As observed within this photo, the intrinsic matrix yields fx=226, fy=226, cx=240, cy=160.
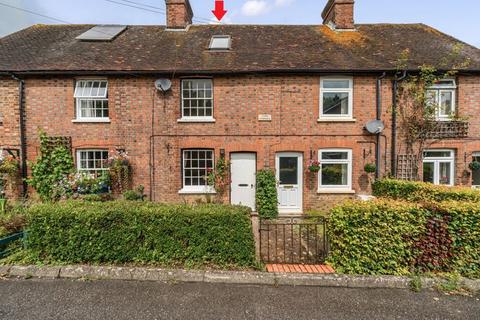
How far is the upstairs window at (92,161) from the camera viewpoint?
342 inches

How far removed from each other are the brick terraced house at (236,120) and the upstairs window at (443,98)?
0.14 feet

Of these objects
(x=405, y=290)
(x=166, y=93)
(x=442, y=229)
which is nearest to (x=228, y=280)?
(x=405, y=290)

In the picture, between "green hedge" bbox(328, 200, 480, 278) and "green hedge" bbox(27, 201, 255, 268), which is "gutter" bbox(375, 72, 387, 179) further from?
"green hedge" bbox(27, 201, 255, 268)

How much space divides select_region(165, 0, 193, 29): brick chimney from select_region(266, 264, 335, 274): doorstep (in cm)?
1195

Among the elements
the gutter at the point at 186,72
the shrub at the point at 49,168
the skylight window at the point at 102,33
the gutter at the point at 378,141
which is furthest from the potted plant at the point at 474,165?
the skylight window at the point at 102,33

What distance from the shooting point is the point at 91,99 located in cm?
873

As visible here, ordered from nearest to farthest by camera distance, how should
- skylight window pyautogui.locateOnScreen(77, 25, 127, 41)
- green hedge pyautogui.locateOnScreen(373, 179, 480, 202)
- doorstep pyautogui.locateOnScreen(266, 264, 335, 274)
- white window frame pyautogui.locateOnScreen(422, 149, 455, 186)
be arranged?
1. doorstep pyautogui.locateOnScreen(266, 264, 335, 274)
2. green hedge pyautogui.locateOnScreen(373, 179, 480, 202)
3. white window frame pyautogui.locateOnScreen(422, 149, 455, 186)
4. skylight window pyautogui.locateOnScreen(77, 25, 127, 41)

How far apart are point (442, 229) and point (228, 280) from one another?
3808 mm

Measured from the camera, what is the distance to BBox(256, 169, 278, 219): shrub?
8281mm

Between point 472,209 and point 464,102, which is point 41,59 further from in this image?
point 464,102

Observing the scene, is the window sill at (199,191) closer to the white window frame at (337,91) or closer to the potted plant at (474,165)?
the white window frame at (337,91)

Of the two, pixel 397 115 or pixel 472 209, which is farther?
pixel 397 115

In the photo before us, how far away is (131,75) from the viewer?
340 inches

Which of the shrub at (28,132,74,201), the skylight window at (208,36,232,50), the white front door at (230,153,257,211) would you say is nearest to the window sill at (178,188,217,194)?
the white front door at (230,153,257,211)
